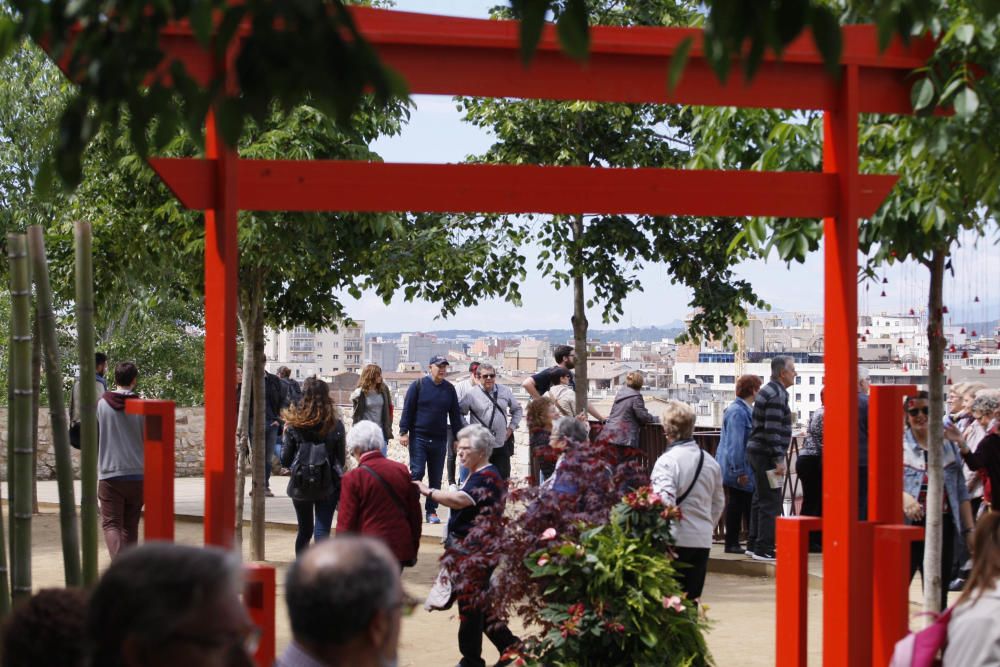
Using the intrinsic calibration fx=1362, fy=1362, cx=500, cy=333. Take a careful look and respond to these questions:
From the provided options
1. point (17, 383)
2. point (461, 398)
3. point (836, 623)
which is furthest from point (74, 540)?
point (461, 398)

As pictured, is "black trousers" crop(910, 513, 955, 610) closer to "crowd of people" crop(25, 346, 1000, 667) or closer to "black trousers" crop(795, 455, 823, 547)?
"crowd of people" crop(25, 346, 1000, 667)

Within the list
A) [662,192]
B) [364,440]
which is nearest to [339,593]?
[662,192]

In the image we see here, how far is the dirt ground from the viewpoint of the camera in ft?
25.6

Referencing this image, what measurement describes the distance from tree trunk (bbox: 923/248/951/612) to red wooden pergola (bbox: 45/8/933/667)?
1938 mm

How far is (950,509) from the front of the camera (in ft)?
26.0

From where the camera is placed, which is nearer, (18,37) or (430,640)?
(18,37)

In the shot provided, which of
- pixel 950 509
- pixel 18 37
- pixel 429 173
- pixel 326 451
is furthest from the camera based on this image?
pixel 326 451

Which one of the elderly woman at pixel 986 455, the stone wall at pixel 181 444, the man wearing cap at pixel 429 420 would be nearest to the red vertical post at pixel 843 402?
the elderly woman at pixel 986 455

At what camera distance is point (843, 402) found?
5293 mm

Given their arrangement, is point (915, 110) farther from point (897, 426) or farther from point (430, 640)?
point (430, 640)

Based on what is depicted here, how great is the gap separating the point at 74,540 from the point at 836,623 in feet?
9.34

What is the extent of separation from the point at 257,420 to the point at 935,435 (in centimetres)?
560

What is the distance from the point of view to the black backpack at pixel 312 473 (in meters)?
9.21

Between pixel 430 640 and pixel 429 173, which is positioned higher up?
pixel 429 173
